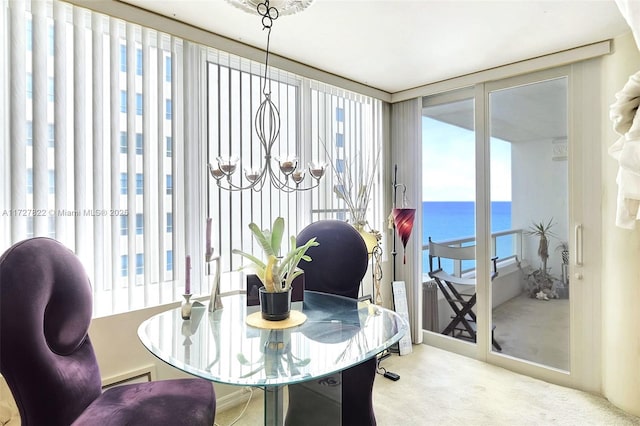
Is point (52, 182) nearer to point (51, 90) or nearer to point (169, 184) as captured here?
point (51, 90)

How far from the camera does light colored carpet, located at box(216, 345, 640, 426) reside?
230 cm

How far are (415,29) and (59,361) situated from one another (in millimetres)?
2550

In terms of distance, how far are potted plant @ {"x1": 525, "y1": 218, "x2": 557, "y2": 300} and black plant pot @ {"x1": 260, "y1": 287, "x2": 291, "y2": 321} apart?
2361mm

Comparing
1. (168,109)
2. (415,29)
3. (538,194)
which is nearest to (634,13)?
(415,29)

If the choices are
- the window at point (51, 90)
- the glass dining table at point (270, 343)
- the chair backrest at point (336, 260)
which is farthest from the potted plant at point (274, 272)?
the window at point (51, 90)

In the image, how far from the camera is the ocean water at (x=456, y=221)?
315 centimetres

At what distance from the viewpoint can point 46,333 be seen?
4.44ft

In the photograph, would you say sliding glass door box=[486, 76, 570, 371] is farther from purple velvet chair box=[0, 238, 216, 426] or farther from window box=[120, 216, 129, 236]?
window box=[120, 216, 129, 236]

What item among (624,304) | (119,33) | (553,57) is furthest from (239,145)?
(624,304)

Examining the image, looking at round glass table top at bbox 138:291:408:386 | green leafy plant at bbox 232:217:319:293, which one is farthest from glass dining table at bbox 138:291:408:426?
green leafy plant at bbox 232:217:319:293

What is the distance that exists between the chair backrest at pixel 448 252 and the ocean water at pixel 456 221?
5 cm

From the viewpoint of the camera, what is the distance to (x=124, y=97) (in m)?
2.05

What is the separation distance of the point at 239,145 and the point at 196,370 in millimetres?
1712

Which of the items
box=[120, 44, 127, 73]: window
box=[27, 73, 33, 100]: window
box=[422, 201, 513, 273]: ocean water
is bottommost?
box=[422, 201, 513, 273]: ocean water
